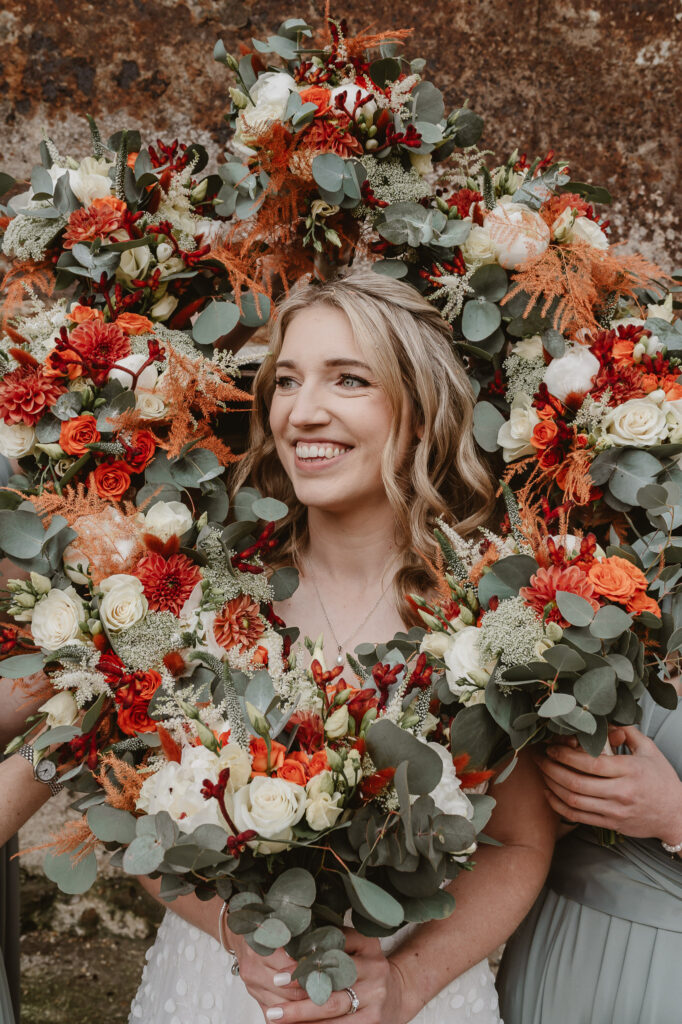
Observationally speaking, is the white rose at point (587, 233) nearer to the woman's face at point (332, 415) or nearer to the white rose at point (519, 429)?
the white rose at point (519, 429)

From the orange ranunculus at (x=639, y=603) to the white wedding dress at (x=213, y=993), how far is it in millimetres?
848

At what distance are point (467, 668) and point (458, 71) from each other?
220 cm

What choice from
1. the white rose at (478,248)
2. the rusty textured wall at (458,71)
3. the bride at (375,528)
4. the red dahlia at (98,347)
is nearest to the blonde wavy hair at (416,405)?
the bride at (375,528)

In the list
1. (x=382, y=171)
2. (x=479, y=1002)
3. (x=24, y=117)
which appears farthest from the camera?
(x=24, y=117)

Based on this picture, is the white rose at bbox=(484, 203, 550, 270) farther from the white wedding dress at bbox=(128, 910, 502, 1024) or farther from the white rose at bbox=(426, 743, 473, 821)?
the white wedding dress at bbox=(128, 910, 502, 1024)

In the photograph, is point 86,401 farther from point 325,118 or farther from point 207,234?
point 325,118

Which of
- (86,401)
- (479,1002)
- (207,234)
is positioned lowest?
(479,1002)

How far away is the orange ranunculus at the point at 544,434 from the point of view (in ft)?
6.61

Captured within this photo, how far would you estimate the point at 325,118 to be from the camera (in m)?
2.06

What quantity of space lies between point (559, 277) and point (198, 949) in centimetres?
173

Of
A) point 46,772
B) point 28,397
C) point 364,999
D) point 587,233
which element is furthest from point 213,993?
point 587,233

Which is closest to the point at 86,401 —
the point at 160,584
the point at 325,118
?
the point at 160,584

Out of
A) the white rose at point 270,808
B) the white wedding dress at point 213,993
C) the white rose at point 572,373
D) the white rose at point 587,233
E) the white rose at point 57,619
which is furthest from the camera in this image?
the white rose at point 587,233

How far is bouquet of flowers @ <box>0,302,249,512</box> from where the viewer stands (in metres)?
1.98
